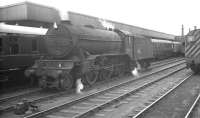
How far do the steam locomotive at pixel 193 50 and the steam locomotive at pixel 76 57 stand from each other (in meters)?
3.86

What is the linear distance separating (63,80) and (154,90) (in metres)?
3.80

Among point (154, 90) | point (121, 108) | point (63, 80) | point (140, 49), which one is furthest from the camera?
point (140, 49)

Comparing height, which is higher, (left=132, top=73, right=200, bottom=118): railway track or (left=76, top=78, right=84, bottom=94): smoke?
(left=76, top=78, right=84, bottom=94): smoke

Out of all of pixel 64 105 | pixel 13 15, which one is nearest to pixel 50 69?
pixel 64 105

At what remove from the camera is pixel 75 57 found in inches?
406

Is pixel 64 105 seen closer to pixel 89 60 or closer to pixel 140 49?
pixel 89 60

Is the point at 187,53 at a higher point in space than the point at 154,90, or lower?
higher

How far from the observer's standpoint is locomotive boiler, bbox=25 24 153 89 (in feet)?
31.2

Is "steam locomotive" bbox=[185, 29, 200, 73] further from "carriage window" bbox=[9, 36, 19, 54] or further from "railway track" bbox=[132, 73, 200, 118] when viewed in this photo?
"carriage window" bbox=[9, 36, 19, 54]

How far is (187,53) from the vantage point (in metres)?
14.5

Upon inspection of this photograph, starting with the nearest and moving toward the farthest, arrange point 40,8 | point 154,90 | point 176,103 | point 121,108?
1. point 121,108
2. point 176,103
3. point 154,90
4. point 40,8

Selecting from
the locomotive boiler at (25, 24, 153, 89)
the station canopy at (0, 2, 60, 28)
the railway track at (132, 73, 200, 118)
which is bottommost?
the railway track at (132, 73, 200, 118)

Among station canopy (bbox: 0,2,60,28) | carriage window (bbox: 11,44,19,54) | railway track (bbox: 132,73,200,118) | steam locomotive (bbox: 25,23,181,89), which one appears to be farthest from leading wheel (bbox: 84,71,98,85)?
station canopy (bbox: 0,2,60,28)

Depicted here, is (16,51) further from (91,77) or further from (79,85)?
(91,77)
